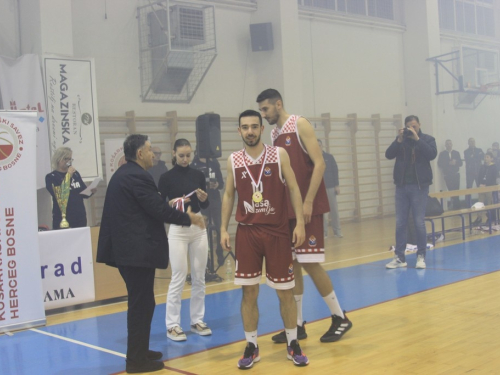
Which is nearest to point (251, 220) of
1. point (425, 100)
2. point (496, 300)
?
point (496, 300)

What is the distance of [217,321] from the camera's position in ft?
17.5

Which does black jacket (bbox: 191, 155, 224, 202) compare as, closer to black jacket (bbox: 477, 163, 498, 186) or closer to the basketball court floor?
the basketball court floor

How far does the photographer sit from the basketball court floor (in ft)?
1.70

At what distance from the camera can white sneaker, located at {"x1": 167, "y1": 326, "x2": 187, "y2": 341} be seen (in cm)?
470

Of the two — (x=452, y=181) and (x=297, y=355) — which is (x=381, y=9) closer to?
(x=452, y=181)

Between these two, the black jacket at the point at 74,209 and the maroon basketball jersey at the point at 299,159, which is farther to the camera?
the black jacket at the point at 74,209

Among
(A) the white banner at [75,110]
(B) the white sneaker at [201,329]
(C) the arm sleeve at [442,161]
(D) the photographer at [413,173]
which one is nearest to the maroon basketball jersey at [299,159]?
(B) the white sneaker at [201,329]

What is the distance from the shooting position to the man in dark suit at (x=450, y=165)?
13158 mm

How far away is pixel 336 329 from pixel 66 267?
2.99m

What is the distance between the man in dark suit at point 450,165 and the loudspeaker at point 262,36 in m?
4.85

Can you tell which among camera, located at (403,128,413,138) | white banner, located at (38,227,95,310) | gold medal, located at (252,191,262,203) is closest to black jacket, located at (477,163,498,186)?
camera, located at (403,128,413,138)

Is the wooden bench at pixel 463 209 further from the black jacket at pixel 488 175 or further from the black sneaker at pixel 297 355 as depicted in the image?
the black sneaker at pixel 297 355

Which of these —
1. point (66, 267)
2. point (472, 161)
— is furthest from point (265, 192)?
point (472, 161)

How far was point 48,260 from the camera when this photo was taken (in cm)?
594
